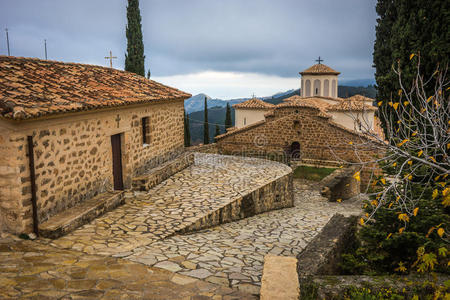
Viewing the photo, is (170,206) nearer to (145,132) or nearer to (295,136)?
(145,132)

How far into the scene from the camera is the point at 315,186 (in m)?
17.9

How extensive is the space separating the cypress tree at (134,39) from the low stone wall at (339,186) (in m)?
16.3

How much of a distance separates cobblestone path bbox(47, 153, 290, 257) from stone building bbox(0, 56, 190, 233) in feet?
2.87

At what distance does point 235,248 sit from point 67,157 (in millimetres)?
4145

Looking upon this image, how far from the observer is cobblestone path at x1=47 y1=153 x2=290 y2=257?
6.39 meters

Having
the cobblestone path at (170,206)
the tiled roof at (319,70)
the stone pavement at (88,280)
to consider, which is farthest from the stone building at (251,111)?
the stone pavement at (88,280)

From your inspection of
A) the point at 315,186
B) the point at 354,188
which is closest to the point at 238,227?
the point at 315,186

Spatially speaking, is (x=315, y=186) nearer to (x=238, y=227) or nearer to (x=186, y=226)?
(x=238, y=227)

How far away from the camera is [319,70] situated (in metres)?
33.0

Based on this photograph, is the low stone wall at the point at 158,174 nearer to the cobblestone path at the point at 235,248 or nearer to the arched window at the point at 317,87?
the cobblestone path at the point at 235,248

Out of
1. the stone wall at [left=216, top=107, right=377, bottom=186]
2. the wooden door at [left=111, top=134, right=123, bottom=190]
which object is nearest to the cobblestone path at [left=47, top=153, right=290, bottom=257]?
the wooden door at [left=111, top=134, right=123, bottom=190]

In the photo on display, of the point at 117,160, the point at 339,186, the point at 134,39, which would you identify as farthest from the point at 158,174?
the point at 134,39

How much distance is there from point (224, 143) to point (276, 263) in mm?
18599

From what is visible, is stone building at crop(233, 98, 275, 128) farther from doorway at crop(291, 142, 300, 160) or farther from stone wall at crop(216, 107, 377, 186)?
doorway at crop(291, 142, 300, 160)
